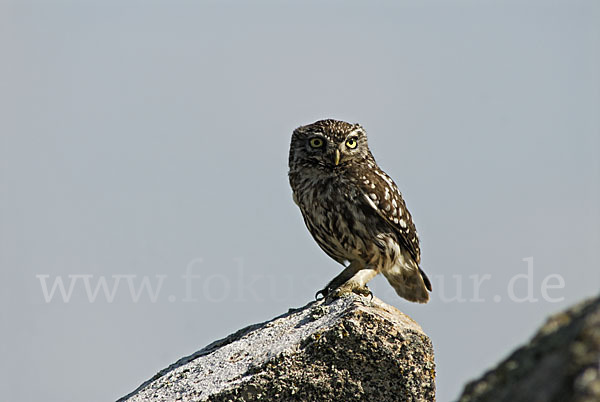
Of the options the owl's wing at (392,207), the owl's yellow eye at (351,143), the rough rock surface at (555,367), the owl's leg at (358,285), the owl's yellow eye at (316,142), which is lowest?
the rough rock surface at (555,367)

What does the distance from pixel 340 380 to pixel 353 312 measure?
1.23 ft

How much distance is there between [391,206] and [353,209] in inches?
16.4

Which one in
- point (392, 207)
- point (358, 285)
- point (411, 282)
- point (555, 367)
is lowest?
point (555, 367)

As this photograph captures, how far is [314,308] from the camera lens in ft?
15.7

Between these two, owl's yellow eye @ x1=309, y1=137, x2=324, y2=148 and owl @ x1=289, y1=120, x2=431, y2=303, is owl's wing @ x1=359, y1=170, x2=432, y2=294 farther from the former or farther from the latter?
owl's yellow eye @ x1=309, y1=137, x2=324, y2=148

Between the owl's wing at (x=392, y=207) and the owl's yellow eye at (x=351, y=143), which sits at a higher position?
the owl's yellow eye at (x=351, y=143)

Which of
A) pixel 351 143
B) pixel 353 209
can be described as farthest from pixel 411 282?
pixel 351 143

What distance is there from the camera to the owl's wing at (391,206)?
6.88m

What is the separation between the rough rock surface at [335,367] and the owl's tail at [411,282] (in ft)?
9.48

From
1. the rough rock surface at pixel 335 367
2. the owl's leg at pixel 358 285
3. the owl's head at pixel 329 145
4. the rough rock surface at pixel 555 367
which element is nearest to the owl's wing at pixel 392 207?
the owl's head at pixel 329 145

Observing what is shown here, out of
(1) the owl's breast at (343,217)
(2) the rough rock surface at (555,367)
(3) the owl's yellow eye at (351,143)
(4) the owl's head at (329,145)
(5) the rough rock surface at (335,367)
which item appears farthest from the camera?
(3) the owl's yellow eye at (351,143)

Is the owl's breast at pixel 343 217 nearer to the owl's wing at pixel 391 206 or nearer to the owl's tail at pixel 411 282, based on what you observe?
the owl's wing at pixel 391 206

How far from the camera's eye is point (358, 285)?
608cm

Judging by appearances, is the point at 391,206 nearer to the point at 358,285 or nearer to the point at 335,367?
the point at 358,285
